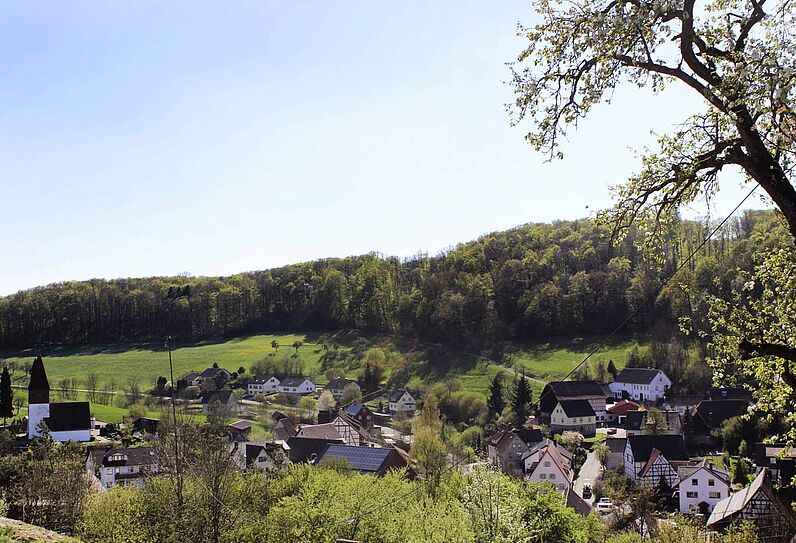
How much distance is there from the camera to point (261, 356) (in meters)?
82.6

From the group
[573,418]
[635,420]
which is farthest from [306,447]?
[635,420]

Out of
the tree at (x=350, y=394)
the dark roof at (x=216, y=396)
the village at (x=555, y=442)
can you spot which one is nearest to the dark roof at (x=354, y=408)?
the village at (x=555, y=442)

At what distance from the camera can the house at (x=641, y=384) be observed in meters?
57.1

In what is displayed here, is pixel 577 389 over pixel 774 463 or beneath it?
over

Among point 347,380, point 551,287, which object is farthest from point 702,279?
point 347,380

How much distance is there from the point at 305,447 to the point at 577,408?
23.2 m

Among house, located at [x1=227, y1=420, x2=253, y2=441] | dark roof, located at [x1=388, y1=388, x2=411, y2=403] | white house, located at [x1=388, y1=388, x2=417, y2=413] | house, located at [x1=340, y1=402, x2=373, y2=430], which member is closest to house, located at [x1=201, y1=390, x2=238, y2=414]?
house, located at [x1=227, y1=420, x2=253, y2=441]

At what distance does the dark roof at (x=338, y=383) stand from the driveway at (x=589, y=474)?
96.7 ft

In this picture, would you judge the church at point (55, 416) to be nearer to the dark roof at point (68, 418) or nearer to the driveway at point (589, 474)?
the dark roof at point (68, 418)

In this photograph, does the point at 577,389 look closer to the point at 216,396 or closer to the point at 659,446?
the point at 659,446

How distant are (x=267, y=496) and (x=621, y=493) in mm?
17412

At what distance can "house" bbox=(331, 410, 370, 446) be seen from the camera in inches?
1884

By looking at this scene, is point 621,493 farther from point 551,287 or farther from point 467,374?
point 551,287

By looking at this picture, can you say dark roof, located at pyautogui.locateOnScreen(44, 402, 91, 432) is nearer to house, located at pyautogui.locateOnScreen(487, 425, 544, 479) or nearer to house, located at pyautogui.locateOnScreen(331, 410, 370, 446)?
house, located at pyautogui.locateOnScreen(331, 410, 370, 446)
